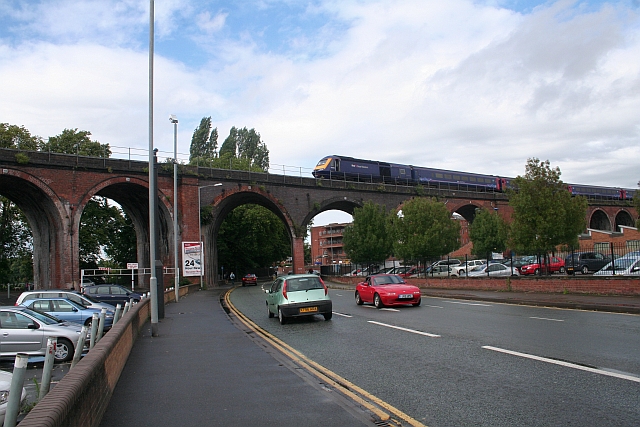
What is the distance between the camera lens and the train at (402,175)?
5538cm

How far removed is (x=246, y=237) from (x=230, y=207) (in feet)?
74.6

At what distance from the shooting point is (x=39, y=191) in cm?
3906

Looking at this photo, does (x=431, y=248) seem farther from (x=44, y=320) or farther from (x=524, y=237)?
(x=44, y=320)

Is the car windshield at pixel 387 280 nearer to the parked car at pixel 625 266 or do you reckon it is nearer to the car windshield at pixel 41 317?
the parked car at pixel 625 266

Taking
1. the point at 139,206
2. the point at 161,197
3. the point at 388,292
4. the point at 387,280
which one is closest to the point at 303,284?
the point at 388,292

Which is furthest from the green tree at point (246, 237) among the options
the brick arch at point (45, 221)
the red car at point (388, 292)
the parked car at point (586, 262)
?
the red car at point (388, 292)

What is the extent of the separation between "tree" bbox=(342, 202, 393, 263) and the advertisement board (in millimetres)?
16440

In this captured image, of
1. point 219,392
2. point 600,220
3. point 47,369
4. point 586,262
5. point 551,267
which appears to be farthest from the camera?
point 600,220

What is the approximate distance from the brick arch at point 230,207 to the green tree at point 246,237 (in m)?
20.8

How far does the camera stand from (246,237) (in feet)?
257

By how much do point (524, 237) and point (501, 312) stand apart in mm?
10529

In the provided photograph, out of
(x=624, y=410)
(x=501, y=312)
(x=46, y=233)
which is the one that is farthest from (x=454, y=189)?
(x=624, y=410)

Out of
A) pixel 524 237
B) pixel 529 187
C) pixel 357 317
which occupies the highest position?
pixel 529 187

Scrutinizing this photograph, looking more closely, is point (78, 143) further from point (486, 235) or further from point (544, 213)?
point (544, 213)
